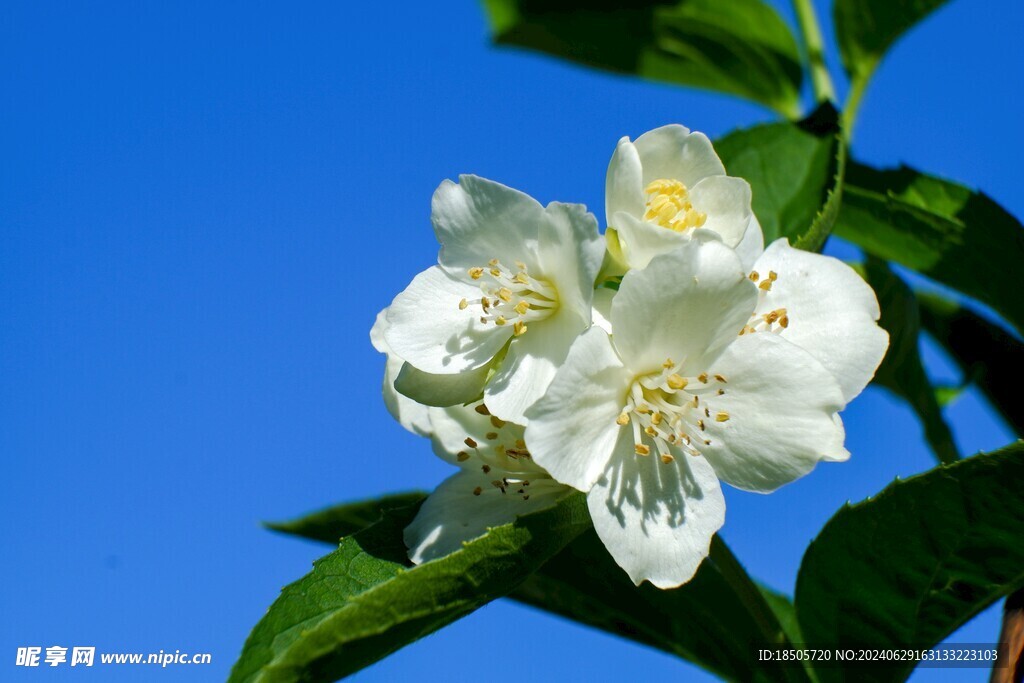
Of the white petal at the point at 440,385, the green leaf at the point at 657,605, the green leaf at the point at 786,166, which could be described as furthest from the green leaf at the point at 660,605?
the green leaf at the point at 786,166

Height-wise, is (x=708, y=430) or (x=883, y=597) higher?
(x=708, y=430)

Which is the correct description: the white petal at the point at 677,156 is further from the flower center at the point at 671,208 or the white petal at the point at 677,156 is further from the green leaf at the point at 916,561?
the green leaf at the point at 916,561

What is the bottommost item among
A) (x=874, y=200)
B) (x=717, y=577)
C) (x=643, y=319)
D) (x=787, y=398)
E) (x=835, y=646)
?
(x=835, y=646)

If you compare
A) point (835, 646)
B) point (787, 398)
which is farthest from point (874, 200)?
point (835, 646)

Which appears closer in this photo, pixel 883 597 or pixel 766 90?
pixel 883 597

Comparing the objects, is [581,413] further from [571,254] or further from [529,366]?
[571,254]

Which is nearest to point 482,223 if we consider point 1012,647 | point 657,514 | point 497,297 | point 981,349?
point 497,297

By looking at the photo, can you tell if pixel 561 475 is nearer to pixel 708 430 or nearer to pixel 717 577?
pixel 708 430
